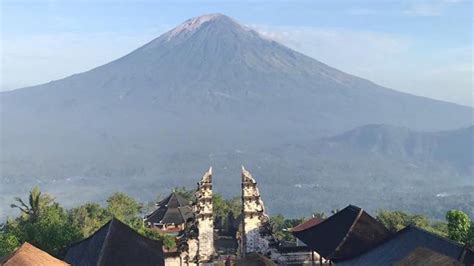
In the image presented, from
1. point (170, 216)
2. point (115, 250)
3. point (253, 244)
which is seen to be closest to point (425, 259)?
point (253, 244)

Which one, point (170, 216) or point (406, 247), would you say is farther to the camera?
point (170, 216)

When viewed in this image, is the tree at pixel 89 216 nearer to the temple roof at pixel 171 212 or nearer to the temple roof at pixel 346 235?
the temple roof at pixel 171 212

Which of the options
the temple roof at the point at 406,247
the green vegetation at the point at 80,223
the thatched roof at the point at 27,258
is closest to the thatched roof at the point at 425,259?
the temple roof at the point at 406,247

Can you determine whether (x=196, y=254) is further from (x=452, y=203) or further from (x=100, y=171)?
(x=100, y=171)

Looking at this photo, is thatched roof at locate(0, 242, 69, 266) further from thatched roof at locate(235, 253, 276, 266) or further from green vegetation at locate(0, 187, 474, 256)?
thatched roof at locate(235, 253, 276, 266)

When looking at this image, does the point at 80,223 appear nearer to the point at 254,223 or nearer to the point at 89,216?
the point at 89,216

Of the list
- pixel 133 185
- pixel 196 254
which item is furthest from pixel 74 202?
pixel 196 254
